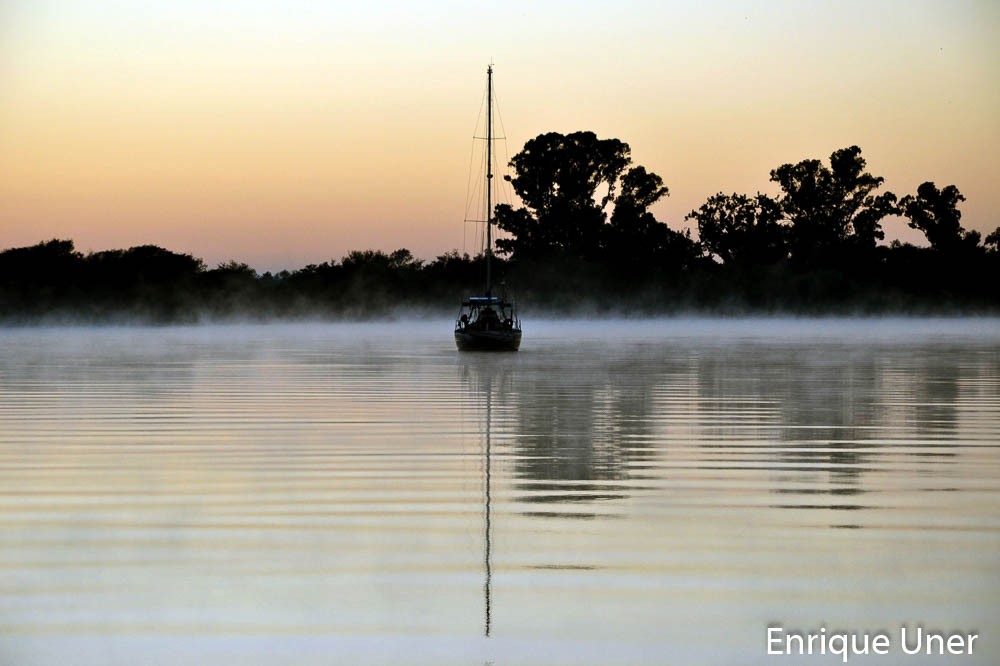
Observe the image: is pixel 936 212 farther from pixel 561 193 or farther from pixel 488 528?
pixel 488 528

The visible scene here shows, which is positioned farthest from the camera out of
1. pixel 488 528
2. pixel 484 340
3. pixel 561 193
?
pixel 561 193

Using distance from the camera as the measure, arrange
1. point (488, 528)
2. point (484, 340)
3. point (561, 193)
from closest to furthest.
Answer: point (488, 528)
point (484, 340)
point (561, 193)

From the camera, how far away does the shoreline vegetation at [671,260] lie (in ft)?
345

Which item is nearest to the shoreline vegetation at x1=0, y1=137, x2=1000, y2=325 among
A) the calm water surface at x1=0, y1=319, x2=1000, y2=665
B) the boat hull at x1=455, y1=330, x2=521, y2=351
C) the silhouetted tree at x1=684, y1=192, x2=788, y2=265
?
the silhouetted tree at x1=684, y1=192, x2=788, y2=265

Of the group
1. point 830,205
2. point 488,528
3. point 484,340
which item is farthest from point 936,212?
point 488,528

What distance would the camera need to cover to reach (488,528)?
11.6 m

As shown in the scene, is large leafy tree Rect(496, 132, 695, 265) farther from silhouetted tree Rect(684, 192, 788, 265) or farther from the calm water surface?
the calm water surface

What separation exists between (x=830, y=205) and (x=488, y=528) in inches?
3943

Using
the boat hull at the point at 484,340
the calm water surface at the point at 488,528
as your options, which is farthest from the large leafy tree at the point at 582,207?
the calm water surface at the point at 488,528

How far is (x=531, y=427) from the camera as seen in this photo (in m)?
20.5

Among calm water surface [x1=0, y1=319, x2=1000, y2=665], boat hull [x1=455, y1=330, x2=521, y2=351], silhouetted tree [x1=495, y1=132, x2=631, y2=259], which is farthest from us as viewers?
silhouetted tree [x1=495, y1=132, x2=631, y2=259]

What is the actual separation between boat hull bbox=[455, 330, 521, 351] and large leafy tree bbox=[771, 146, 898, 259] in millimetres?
63605

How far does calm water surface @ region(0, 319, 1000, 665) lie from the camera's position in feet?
27.8

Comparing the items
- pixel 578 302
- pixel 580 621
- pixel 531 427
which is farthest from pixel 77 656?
pixel 578 302
